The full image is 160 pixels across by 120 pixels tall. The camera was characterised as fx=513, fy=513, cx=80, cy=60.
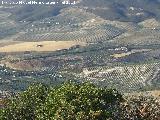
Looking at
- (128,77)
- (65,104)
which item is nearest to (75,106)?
(65,104)

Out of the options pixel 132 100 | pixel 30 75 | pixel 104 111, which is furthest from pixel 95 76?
pixel 104 111

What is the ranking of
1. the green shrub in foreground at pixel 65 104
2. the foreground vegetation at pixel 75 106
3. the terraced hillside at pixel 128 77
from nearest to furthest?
1. the green shrub in foreground at pixel 65 104
2. the foreground vegetation at pixel 75 106
3. the terraced hillside at pixel 128 77

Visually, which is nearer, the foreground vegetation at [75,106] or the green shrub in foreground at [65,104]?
the green shrub in foreground at [65,104]

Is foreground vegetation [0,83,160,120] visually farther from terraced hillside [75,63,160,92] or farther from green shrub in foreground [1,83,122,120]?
terraced hillside [75,63,160,92]

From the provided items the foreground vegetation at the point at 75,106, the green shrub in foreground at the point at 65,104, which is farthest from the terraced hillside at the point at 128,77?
the green shrub in foreground at the point at 65,104

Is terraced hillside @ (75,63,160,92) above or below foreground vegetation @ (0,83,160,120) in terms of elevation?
below

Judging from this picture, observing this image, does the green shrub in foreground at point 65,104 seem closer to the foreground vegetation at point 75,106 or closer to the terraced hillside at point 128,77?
the foreground vegetation at point 75,106

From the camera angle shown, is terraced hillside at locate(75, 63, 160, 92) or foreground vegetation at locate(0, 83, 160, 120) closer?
foreground vegetation at locate(0, 83, 160, 120)

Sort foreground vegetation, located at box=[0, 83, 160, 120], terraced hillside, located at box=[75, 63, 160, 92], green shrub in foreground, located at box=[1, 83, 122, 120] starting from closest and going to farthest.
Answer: green shrub in foreground, located at box=[1, 83, 122, 120]
foreground vegetation, located at box=[0, 83, 160, 120]
terraced hillside, located at box=[75, 63, 160, 92]

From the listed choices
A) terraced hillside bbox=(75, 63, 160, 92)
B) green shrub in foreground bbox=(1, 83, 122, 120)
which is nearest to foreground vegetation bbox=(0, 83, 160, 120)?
green shrub in foreground bbox=(1, 83, 122, 120)
